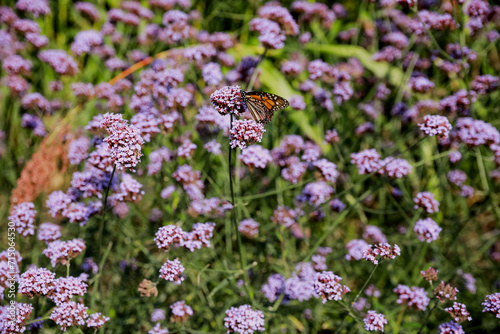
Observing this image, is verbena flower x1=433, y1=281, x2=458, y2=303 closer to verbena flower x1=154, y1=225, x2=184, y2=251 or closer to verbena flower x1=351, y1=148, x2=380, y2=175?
verbena flower x1=351, y1=148, x2=380, y2=175

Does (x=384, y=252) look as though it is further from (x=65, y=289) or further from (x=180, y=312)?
(x=65, y=289)

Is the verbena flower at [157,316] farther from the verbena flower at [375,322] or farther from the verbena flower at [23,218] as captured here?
the verbena flower at [375,322]

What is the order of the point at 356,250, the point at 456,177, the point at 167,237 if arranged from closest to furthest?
the point at 167,237 → the point at 356,250 → the point at 456,177

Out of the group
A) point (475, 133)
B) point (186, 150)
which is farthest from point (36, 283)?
point (475, 133)

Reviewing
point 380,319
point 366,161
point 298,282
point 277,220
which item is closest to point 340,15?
point 366,161

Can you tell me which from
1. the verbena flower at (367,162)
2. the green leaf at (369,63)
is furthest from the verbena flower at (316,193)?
the green leaf at (369,63)

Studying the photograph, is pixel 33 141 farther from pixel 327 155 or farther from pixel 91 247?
pixel 327 155

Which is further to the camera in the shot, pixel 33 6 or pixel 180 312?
pixel 33 6
